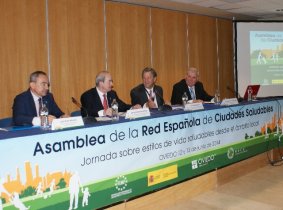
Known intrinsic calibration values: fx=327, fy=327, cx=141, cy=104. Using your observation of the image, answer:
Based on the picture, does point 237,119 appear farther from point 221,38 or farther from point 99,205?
point 221,38

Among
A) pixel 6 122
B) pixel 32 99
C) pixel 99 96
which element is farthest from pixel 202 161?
pixel 6 122

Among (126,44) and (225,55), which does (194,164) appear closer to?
(126,44)

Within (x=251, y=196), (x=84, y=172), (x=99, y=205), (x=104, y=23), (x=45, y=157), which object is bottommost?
(x=251, y=196)

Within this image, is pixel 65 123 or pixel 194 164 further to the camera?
pixel 194 164

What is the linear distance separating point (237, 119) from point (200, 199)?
3.14ft

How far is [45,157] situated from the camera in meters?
2.04

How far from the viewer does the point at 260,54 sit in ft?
21.7

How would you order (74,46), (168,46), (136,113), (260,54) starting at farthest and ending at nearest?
(260,54) < (168,46) < (74,46) < (136,113)

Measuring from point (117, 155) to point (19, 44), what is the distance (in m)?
2.63

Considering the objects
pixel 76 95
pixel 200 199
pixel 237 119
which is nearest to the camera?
pixel 200 199

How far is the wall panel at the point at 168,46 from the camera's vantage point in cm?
605

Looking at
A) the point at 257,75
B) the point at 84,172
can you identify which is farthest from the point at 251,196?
the point at 257,75

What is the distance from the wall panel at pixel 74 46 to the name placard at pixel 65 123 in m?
2.58

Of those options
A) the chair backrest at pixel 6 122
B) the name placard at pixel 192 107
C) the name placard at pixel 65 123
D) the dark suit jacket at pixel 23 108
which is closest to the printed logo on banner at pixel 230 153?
the name placard at pixel 192 107
